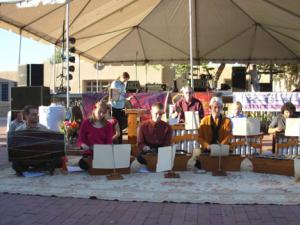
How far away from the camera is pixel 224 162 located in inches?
329

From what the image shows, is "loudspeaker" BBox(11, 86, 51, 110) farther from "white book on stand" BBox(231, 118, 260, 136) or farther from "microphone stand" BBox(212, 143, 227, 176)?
"microphone stand" BBox(212, 143, 227, 176)

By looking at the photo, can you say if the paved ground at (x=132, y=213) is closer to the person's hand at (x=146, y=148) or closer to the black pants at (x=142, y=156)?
the black pants at (x=142, y=156)

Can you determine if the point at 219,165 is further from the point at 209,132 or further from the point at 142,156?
the point at 142,156

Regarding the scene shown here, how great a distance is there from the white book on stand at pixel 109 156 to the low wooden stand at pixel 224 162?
4.54 ft

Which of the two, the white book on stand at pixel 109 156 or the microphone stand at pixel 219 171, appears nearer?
the white book on stand at pixel 109 156

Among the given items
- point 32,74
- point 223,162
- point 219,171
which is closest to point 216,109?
point 223,162

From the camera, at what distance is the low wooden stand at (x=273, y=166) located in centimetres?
804

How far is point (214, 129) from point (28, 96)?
6525 mm

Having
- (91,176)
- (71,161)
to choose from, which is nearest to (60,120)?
(71,161)

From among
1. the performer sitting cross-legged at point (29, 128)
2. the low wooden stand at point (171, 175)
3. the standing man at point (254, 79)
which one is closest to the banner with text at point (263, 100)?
the low wooden stand at point (171, 175)

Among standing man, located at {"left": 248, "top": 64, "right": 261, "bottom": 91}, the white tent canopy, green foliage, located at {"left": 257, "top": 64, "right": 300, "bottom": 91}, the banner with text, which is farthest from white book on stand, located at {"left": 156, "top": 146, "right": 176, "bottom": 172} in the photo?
green foliage, located at {"left": 257, "top": 64, "right": 300, "bottom": 91}

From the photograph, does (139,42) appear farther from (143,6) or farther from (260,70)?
(260,70)

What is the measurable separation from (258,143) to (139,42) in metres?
10.8

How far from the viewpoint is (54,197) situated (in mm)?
6613
